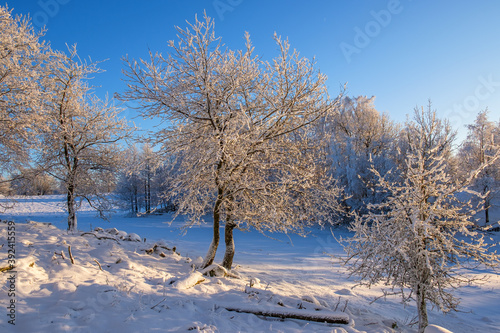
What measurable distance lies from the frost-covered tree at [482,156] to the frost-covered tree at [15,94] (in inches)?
894

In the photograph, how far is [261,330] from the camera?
11.2 feet

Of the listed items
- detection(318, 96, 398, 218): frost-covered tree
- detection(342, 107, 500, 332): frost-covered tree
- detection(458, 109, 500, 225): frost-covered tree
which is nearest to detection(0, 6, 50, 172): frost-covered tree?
detection(342, 107, 500, 332): frost-covered tree

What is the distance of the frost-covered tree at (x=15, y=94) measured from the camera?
22.7 ft

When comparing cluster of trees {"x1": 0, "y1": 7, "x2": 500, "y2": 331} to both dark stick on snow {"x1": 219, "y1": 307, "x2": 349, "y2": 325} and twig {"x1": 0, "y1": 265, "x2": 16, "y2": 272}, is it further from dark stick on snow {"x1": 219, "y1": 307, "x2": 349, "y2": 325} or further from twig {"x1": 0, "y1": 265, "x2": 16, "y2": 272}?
twig {"x1": 0, "y1": 265, "x2": 16, "y2": 272}

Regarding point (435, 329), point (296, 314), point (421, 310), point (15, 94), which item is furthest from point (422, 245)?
point (15, 94)

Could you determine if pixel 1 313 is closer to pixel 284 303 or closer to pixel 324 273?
pixel 284 303

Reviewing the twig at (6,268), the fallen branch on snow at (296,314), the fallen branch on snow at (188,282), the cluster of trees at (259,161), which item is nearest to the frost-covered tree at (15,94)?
the cluster of trees at (259,161)

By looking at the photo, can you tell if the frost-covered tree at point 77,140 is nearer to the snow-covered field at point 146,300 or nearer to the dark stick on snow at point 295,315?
the snow-covered field at point 146,300

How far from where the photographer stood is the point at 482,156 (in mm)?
19078

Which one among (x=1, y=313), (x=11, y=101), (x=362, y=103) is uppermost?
(x=362, y=103)

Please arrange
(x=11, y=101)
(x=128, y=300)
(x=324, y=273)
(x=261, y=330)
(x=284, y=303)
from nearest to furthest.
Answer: (x=261, y=330) → (x=128, y=300) → (x=284, y=303) → (x=11, y=101) → (x=324, y=273)

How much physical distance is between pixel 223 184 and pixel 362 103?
77.6ft

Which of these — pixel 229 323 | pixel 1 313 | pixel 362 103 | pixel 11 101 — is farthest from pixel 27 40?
pixel 362 103

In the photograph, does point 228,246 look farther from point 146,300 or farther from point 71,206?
point 71,206
